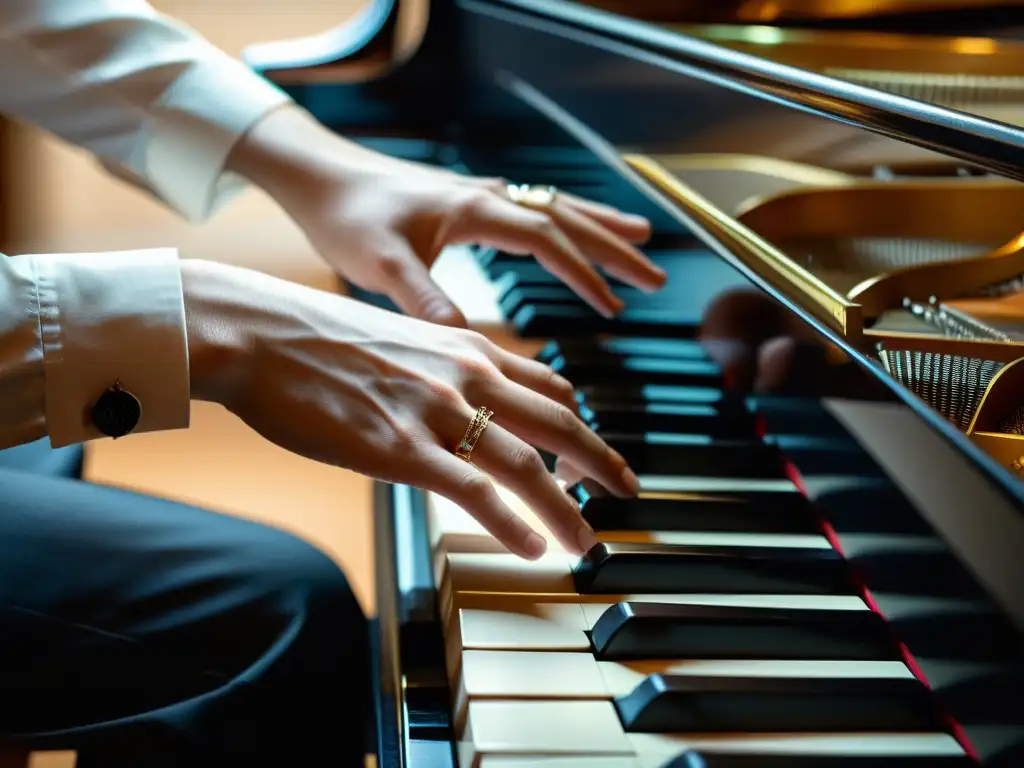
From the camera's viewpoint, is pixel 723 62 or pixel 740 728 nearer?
pixel 740 728

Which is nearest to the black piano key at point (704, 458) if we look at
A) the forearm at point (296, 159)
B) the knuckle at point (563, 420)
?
the knuckle at point (563, 420)

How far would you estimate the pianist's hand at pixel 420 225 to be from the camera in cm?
116

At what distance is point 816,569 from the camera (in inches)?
32.3

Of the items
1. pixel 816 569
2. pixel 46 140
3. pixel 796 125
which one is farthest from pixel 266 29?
pixel 816 569

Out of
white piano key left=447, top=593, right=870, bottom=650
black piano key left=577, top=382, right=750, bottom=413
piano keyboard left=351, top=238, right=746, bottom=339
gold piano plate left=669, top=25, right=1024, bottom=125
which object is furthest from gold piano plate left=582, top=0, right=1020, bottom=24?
white piano key left=447, top=593, right=870, bottom=650

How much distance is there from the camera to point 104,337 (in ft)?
2.81

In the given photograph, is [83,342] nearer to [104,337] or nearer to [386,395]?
[104,337]

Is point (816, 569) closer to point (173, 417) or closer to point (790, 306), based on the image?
point (790, 306)

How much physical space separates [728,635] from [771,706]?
0.24 feet

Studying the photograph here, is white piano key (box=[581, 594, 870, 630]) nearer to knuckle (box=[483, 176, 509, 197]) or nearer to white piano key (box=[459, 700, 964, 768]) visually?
white piano key (box=[459, 700, 964, 768])

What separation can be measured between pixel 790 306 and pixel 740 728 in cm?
35

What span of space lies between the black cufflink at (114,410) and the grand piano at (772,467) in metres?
0.27

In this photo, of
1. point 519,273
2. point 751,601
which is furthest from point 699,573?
point 519,273

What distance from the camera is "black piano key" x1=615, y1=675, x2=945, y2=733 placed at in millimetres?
661
